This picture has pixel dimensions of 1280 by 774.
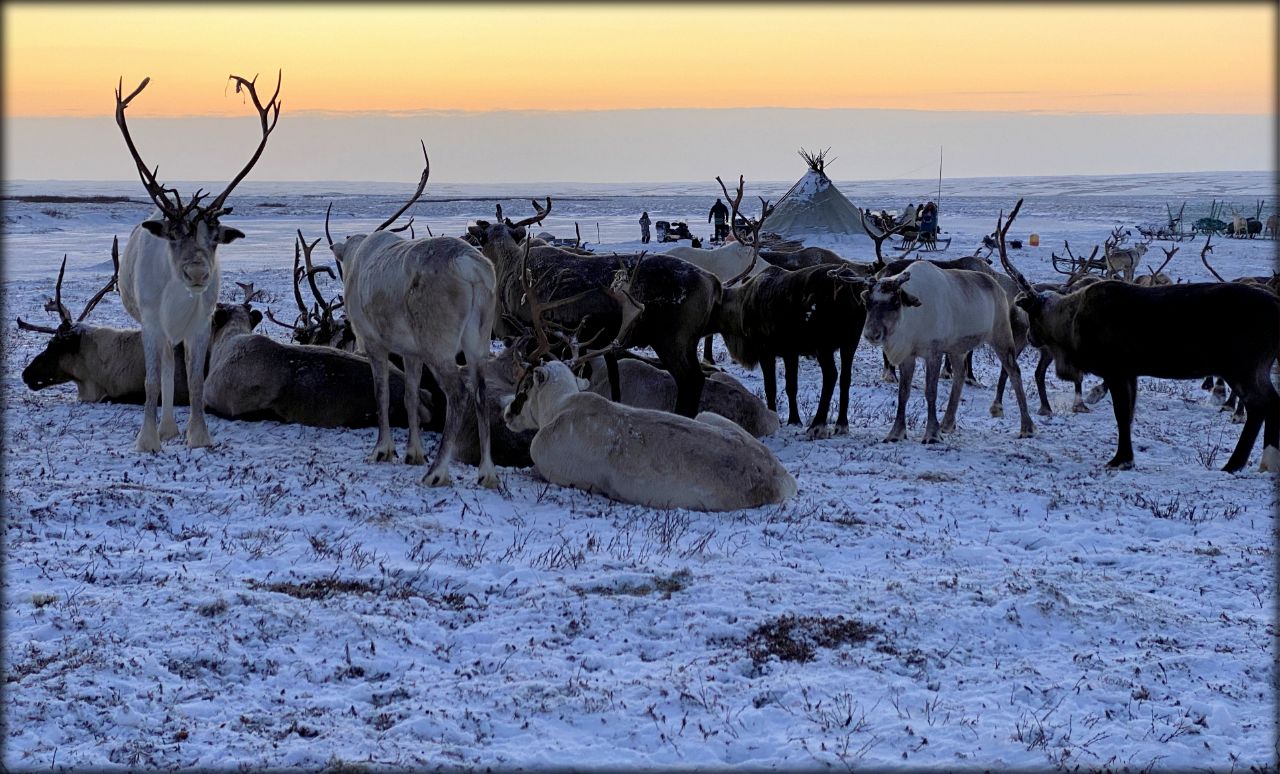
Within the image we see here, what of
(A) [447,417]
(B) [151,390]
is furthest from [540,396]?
(B) [151,390]

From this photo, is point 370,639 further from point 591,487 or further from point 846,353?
point 846,353

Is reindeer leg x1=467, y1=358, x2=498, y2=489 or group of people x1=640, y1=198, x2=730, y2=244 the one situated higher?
group of people x1=640, y1=198, x2=730, y2=244

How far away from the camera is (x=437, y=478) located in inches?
330

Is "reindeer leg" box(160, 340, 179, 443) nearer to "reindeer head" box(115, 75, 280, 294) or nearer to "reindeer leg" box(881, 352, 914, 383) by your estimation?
"reindeer head" box(115, 75, 280, 294)

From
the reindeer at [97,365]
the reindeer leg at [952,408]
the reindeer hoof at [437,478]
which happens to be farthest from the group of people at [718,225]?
the reindeer hoof at [437,478]

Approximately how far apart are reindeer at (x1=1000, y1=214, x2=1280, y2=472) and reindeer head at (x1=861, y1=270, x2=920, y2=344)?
Answer: 1546mm

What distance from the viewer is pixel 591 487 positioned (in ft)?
27.1

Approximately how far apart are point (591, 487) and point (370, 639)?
3.05 m

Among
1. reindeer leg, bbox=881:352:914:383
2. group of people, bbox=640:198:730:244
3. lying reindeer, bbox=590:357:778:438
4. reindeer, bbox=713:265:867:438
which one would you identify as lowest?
reindeer leg, bbox=881:352:914:383

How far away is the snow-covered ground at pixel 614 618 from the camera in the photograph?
179 inches

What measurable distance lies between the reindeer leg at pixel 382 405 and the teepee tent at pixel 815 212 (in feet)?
94.4

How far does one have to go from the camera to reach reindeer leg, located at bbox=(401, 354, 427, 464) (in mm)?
9292

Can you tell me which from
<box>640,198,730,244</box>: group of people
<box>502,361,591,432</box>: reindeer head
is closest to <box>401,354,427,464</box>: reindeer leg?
<box>502,361,591,432</box>: reindeer head

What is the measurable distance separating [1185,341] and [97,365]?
9986mm
